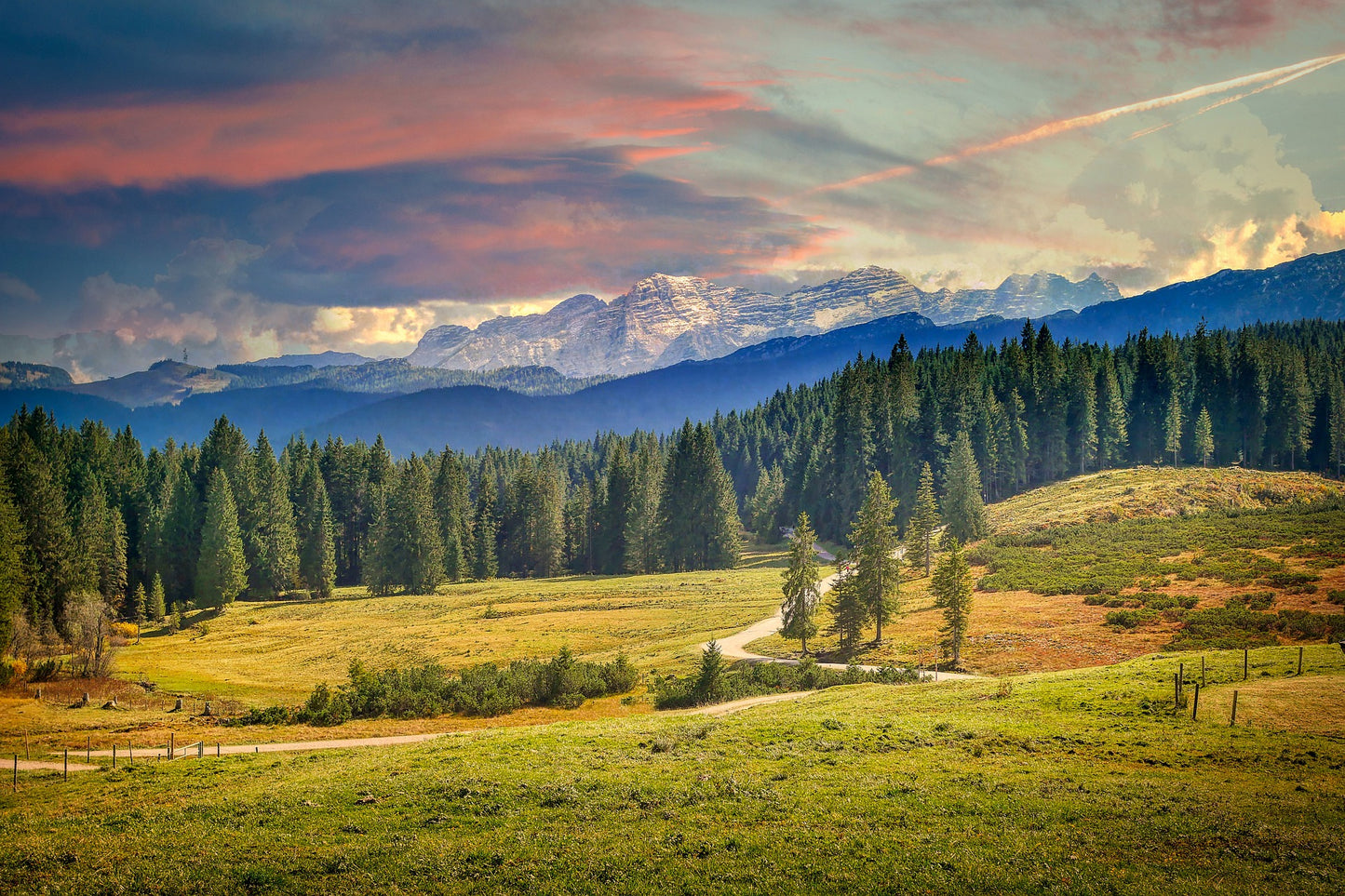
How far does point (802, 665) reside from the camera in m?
51.9

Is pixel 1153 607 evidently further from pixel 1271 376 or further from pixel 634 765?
pixel 1271 376

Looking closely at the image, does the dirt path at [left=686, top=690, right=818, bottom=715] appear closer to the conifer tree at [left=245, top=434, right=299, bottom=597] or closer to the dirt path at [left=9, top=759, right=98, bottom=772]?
the dirt path at [left=9, top=759, right=98, bottom=772]

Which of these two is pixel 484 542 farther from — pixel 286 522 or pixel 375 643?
pixel 375 643

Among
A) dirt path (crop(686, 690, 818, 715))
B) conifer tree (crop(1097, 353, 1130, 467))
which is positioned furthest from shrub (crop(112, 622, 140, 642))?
conifer tree (crop(1097, 353, 1130, 467))

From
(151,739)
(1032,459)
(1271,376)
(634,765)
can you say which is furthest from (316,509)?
(1271,376)

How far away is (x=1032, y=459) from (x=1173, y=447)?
66.7 feet

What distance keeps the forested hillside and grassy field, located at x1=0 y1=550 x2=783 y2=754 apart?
10249 millimetres

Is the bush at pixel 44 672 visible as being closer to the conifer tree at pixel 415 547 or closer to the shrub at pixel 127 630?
the shrub at pixel 127 630

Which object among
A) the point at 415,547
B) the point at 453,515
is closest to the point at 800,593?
the point at 415,547

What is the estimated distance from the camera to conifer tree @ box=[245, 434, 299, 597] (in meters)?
114

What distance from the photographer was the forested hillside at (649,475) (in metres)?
107

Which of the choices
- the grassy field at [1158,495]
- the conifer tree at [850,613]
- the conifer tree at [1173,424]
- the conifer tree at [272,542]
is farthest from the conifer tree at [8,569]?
the conifer tree at [1173,424]

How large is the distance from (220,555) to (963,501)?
95.1m

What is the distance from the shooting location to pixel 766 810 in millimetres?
21859
